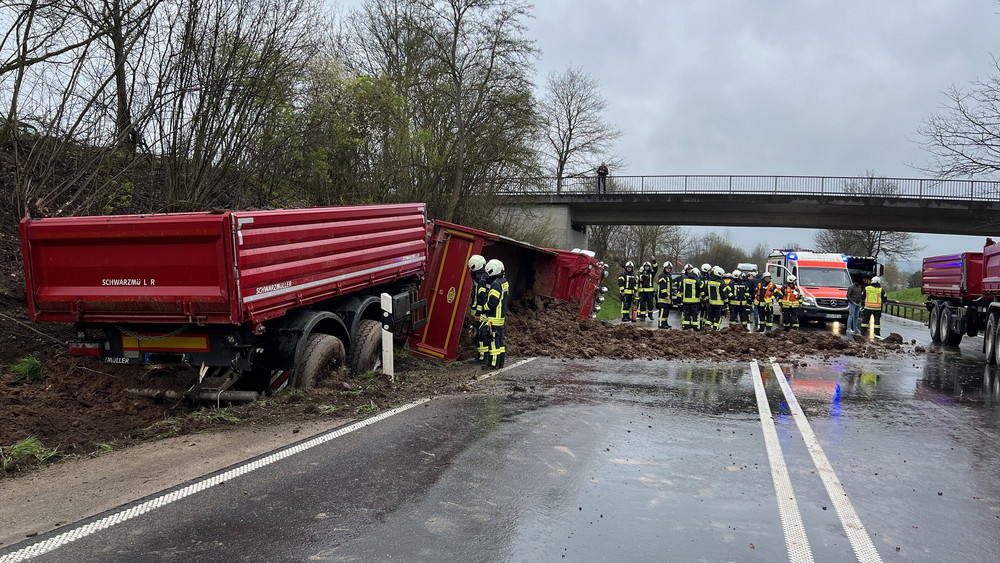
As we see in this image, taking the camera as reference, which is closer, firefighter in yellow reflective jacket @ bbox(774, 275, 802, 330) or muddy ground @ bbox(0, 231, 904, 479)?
muddy ground @ bbox(0, 231, 904, 479)

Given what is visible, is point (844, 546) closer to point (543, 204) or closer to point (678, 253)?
point (543, 204)

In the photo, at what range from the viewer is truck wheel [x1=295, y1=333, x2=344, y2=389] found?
6.90 meters

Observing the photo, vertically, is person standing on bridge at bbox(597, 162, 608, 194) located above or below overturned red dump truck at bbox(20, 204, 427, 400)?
above

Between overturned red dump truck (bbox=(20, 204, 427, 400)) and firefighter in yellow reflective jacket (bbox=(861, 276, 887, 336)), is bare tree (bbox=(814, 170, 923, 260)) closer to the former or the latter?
firefighter in yellow reflective jacket (bbox=(861, 276, 887, 336))

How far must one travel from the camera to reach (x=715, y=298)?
56.9 ft

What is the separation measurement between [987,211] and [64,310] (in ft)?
117

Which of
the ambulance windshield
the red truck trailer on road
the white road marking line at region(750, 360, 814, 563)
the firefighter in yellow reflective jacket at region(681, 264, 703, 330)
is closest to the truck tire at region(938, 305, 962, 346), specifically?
the red truck trailer on road

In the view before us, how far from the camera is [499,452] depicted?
5270 mm

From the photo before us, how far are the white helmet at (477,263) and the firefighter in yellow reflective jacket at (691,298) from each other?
856 centimetres

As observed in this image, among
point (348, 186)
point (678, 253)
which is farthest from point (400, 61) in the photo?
point (678, 253)

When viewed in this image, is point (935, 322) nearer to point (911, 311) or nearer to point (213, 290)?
point (213, 290)

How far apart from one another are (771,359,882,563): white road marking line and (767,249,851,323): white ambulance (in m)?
13.5

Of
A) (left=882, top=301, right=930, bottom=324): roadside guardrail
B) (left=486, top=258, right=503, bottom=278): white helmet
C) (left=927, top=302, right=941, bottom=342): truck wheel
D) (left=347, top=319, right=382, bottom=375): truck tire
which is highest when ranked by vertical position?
(left=486, top=258, right=503, bottom=278): white helmet

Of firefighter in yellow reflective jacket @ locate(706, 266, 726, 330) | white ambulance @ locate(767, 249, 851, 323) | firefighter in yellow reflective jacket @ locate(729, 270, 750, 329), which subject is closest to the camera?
firefighter in yellow reflective jacket @ locate(706, 266, 726, 330)
